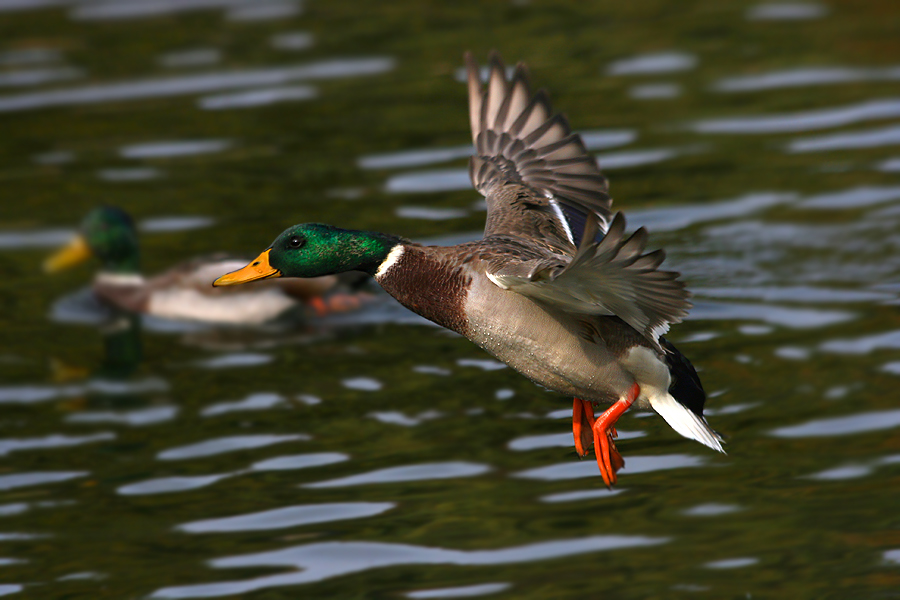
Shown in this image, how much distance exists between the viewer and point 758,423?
709 centimetres

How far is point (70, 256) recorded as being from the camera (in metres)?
10.8

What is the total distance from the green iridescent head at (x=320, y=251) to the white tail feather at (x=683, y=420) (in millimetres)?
1285

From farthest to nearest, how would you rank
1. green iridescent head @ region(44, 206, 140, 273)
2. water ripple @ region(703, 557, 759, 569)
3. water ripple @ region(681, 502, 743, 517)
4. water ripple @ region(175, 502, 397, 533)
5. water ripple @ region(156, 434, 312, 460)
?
green iridescent head @ region(44, 206, 140, 273) → water ripple @ region(156, 434, 312, 460) → water ripple @ region(175, 502, 397, 533) → water ripple @ region(681, 502, 743, 517) → water ripple @ region(703, 557, 759, 569)

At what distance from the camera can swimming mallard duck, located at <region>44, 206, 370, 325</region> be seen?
960cm

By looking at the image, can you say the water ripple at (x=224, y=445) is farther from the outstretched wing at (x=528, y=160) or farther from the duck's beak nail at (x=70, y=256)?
the duck's beak nail at (x=70, y=256)

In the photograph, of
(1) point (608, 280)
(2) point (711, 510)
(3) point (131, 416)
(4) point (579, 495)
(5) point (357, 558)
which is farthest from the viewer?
(3) point (131, 416)

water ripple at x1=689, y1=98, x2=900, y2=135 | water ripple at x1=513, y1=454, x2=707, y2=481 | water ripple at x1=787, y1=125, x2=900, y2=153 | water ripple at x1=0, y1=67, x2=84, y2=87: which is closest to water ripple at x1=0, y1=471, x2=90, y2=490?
water ripple at x1=513, y1=454, x2=707, y2=481

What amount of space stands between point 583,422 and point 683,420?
2.06ft

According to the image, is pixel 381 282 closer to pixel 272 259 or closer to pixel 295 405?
pixel 272 259

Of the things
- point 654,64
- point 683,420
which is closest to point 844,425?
point 683,420

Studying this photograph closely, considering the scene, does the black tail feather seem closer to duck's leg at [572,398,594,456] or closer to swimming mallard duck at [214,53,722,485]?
swimming mallard duck at [214,53,722,485]

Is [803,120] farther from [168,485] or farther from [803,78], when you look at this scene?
[168,485]

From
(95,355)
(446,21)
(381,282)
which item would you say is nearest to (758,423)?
(381,282)

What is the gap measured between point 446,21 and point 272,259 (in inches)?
328
